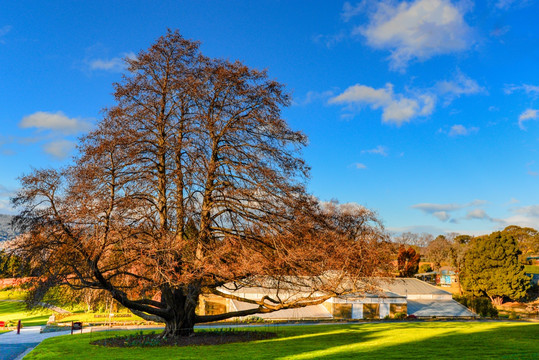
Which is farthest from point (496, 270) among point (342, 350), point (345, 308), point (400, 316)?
point (342, 350)

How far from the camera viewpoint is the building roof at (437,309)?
45.8m

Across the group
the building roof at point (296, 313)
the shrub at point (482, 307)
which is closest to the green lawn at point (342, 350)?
the building roof at point (296, 313)

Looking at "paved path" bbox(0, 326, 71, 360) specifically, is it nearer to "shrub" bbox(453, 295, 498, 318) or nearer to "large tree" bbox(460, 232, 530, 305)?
"shrub" bbox(453, 295, 498, 318)

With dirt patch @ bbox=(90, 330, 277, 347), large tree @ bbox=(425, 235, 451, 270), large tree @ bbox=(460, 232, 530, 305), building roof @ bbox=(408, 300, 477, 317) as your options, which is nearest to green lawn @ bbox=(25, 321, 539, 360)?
dirt patch @ bbox=(90, 330, 277, 347)

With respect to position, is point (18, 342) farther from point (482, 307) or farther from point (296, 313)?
point (482, 307)

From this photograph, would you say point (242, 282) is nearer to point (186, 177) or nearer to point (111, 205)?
point (186, 177)

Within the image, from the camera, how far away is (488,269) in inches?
2427

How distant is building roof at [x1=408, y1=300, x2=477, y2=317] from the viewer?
45834 mm

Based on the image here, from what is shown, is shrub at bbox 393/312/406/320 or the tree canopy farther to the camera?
the tree canopy

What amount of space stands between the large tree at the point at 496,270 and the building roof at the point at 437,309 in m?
13.8

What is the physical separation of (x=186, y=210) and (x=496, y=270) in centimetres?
5616

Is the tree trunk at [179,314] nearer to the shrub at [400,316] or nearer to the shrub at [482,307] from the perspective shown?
the shrub at [400,316]

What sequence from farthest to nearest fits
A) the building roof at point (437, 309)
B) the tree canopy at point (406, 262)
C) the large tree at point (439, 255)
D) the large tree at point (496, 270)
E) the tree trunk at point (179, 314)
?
the large tree at point (439, 255), the tree canopy at point (406, 262), the large tree at point (496, 270), the building roof at point (437, 309), the tree trunk at point (179, 314)

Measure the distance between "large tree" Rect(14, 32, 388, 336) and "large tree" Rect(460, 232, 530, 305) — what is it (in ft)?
158
